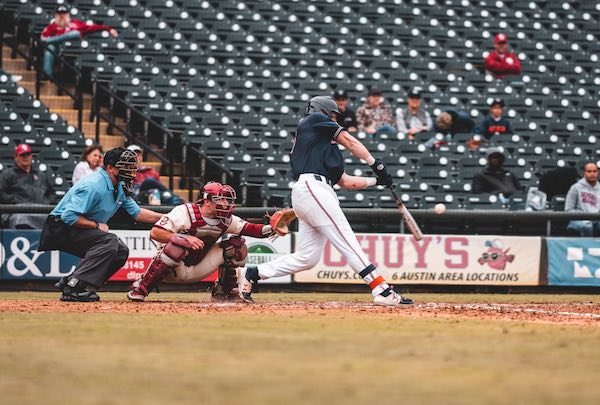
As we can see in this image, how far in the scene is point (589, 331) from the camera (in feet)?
26.6

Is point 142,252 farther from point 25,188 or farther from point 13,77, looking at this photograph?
point 13,77

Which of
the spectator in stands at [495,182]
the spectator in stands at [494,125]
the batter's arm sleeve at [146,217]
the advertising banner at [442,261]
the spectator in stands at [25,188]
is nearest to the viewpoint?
the batter's arm sleeve at [146,217]

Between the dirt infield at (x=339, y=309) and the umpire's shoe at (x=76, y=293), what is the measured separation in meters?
0.10

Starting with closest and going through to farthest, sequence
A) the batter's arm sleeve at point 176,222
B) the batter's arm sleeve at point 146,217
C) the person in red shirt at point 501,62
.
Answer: the batter's arm sleeve at point 176,222 → the batter's arm sleeve at point 146,217 → the person in red shirt at point 501,62

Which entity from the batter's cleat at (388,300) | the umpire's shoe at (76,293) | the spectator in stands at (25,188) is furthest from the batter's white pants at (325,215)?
the spectator in stands at (25,188)

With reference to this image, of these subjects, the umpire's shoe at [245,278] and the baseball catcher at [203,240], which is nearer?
the baseball catcher at [203,240]

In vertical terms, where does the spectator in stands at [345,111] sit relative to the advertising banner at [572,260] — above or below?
above

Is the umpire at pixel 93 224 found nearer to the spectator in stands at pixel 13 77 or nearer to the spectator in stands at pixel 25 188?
the spectator in stands at pixel 25 188

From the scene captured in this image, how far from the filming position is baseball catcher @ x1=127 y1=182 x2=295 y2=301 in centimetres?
1013

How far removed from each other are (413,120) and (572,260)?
4.32 metres

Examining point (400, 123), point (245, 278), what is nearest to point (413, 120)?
point (400, 123)

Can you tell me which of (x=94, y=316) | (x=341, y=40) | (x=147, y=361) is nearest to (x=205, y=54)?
(x=341, y=40)

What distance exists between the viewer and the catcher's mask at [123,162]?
416 inches

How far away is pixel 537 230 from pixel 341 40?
270 inches
